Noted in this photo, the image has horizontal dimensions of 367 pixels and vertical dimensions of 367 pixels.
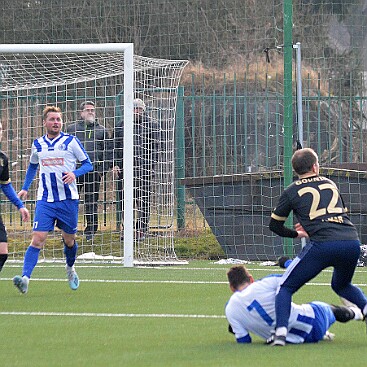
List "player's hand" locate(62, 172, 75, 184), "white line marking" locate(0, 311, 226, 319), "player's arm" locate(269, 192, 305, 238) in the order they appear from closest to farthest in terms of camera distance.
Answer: "player's arm" locate(269, 192, 305, 238), "white line marking" locate(0, 311, 226, 319), "player's hand" locate(62, 172, 75, 184)

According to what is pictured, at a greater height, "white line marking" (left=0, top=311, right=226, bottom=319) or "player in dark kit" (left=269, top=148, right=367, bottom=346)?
"player in dark kit" (left=269, top=148, right=367, bottom=346)

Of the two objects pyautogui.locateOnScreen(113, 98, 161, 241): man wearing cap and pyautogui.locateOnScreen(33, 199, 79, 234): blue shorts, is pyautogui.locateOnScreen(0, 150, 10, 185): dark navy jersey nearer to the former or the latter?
pyautogui.locateOnScreen(33, 199, 79, 234): blue shorts

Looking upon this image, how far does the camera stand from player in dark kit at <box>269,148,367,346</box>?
25.4ft

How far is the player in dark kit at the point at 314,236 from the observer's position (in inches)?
304

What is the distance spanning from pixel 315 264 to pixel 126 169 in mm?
7236

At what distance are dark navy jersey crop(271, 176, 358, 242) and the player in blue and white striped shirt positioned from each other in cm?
416

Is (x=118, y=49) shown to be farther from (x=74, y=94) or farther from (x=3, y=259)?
(x=3, y=259)

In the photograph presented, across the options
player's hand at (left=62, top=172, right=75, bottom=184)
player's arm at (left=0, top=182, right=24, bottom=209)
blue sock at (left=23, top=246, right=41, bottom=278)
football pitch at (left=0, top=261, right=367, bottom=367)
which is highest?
player's hand at (left=62, top=172, right=75, bottom=184)

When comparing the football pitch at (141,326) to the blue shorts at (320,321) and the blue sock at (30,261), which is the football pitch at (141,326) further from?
the blue sock at (30,261)

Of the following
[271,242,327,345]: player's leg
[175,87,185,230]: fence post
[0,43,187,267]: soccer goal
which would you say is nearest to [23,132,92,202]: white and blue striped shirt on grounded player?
[0,43,187,267]: soccer goal

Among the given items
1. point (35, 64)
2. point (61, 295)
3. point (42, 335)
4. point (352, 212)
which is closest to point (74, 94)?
point (35, 64)

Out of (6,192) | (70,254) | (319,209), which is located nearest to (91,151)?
(70,254)

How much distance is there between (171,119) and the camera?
627 inches

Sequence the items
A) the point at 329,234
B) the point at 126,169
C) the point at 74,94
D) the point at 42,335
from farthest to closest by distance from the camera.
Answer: the point at 74,94
the point at 126,169
the point at 42,335
the point at 329,234
